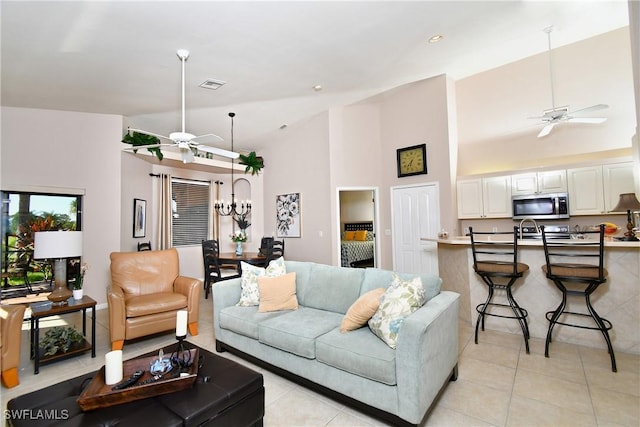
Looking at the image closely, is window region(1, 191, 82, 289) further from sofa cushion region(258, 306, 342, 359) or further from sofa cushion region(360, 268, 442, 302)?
sofa cushion region(360, 268, 442, 302)

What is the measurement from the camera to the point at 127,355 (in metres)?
3.03

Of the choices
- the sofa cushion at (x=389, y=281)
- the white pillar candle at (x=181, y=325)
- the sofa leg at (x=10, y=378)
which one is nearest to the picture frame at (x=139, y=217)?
the sofa leg at (x=10, y=378)

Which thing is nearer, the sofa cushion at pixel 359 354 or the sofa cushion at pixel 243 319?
the sofa cushion at pixel 359 354

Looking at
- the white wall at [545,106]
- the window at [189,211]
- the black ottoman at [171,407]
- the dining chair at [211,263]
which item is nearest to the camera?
the black ottoman at [171,407]

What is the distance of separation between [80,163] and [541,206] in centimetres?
723

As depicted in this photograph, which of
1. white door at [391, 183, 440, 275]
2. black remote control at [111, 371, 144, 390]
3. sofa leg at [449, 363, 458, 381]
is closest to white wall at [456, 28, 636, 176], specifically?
white door at [391, 183, 440, 275]

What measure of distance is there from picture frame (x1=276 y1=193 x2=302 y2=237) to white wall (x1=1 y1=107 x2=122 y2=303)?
312 centimetres

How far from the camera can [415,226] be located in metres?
5.62

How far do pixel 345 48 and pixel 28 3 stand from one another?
296 centimetres

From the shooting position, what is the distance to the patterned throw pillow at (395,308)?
6.64 feet

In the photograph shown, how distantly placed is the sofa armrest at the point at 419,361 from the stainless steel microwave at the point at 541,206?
370 cm

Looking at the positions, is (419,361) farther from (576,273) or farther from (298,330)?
(576,273)

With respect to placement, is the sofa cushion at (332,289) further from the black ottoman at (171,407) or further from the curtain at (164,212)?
the curtain at (164,212)

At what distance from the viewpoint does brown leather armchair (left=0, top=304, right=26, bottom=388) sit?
2389 mm
